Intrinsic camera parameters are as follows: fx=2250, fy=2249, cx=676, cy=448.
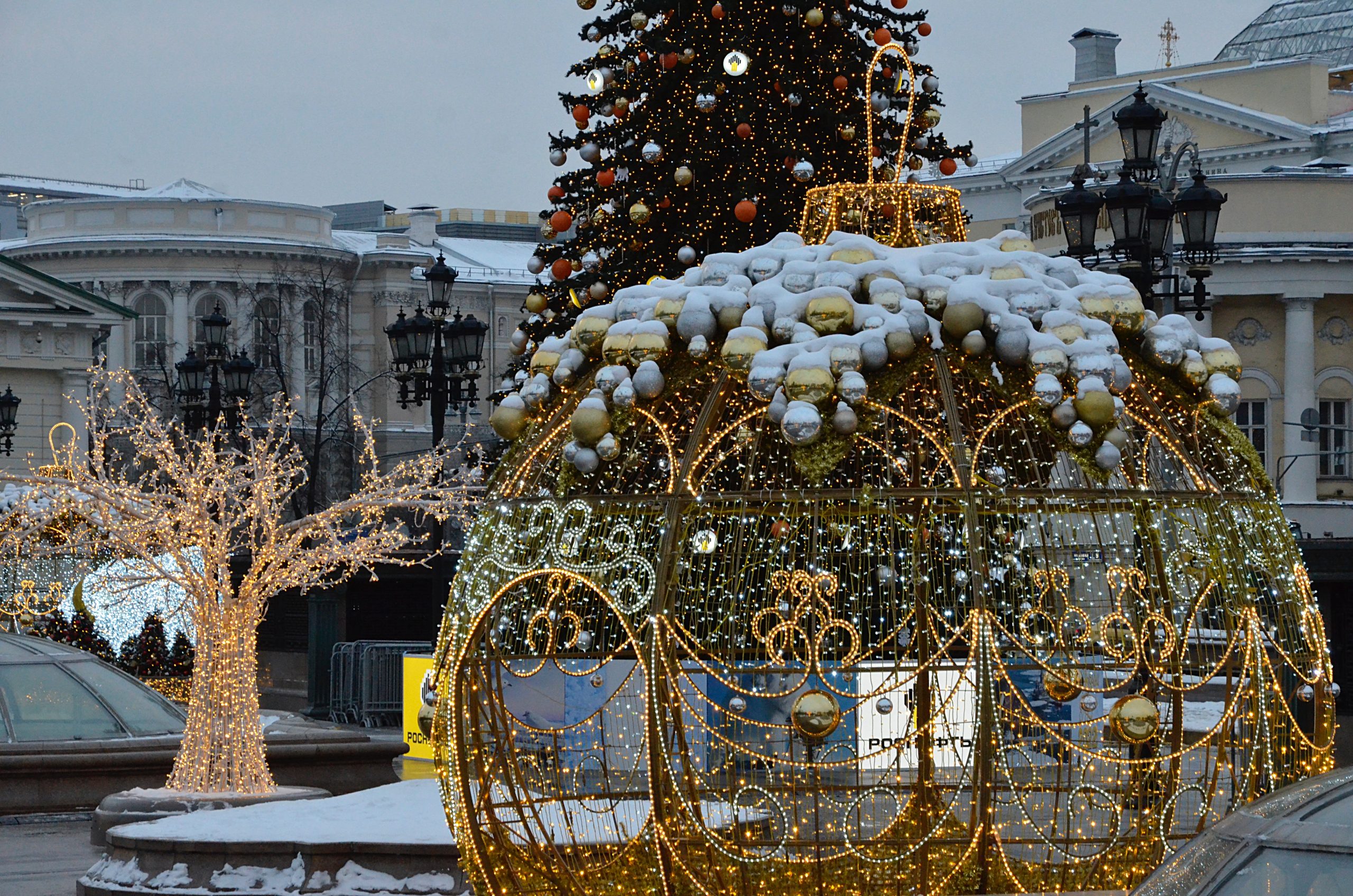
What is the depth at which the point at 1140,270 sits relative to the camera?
1380cm

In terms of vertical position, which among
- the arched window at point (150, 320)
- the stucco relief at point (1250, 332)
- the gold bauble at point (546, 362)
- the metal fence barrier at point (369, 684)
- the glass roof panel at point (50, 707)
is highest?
the arched window at point (150, 320)

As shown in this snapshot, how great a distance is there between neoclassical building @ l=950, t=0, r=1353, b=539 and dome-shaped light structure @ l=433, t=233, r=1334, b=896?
27858mm

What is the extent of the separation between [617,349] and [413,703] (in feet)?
32.0

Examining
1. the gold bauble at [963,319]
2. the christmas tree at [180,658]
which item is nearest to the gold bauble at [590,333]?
the gold bauble at [963,319]

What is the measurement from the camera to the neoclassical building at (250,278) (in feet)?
202

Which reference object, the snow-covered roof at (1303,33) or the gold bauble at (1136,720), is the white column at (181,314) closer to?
the snow-covered roof at (1303,33)

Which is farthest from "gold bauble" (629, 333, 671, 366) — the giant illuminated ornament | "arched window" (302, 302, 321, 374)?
"arched window" (302, 302, 321, 374)

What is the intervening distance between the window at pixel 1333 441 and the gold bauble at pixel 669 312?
1403 inches

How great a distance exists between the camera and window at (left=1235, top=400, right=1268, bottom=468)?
4084 cm

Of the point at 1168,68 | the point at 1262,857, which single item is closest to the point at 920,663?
the point at 1262,857

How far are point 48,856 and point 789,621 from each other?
8308 millimetres

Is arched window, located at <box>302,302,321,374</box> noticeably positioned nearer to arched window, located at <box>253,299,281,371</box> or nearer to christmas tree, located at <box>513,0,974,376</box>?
arched window, located at <box>253,299,281,371</box>

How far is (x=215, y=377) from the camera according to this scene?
24297 millimetres

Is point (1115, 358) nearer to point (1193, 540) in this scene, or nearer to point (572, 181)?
point (1193, 540)
